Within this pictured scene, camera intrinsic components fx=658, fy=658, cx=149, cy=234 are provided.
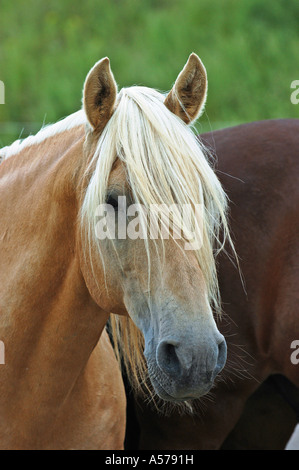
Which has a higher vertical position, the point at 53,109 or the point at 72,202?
the point at 72,202

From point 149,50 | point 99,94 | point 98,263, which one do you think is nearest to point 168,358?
point 98,263

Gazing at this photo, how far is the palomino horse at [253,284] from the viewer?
8.71 feet

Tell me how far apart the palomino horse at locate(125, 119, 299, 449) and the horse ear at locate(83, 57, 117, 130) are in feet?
2.76

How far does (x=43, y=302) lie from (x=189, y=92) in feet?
2.57

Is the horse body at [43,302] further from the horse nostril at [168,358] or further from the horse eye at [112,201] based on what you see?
the horse nostril at [168,358]

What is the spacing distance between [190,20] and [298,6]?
1.69 metres

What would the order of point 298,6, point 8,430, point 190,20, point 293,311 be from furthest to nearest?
point 190,20, point 298,6, point 293,311, point 8,430

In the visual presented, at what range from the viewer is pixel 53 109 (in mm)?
9148

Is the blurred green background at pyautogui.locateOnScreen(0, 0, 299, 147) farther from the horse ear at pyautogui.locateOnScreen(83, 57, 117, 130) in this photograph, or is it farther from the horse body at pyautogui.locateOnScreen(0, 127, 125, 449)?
the horse ear at pyautogui.locateOnScreen(83, 57, 117, 130)

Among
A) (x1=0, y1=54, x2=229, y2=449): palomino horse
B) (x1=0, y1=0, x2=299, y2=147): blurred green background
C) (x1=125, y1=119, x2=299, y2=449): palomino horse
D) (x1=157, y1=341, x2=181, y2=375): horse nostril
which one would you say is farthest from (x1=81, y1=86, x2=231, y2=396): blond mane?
(x1=0, y1=0, x2=299, y2=147): blurred green background

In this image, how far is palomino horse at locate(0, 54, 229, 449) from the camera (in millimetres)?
1742

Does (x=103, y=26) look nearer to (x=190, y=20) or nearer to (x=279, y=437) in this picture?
(x=190, y=20)

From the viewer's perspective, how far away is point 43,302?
6.70 feet

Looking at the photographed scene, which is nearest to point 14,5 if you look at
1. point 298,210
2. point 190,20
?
point 190,20
